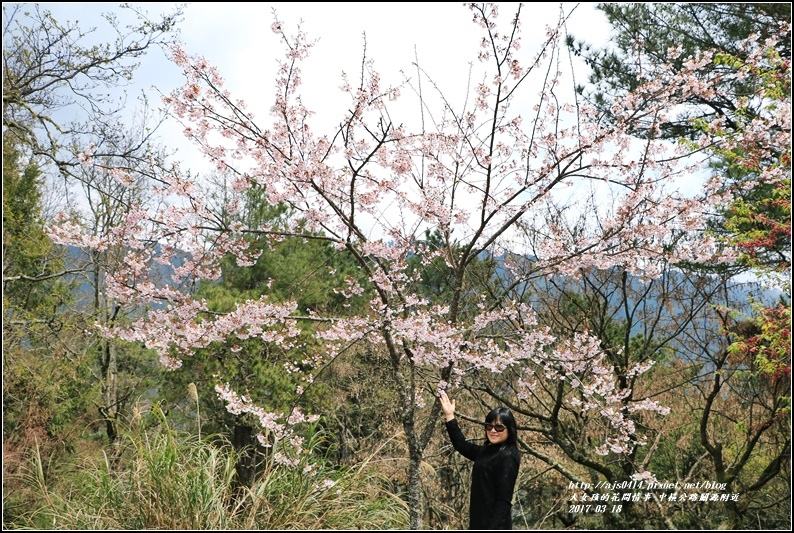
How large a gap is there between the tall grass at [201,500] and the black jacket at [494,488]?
1.15 metres

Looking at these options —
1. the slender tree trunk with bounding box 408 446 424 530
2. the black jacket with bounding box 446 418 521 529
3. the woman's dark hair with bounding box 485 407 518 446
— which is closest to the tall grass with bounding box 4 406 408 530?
the slender tree trunk with bounding box 408 446 424 530

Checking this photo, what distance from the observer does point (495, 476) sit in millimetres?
2746

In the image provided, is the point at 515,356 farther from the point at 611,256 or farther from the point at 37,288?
the point at 37,288

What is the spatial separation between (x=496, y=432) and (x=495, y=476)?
0.21 meters

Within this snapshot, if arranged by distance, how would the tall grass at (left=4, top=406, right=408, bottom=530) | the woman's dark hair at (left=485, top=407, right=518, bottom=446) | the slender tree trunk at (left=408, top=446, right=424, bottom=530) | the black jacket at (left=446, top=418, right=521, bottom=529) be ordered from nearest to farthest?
the black jacket at (left=446, top=418, right=521, bottom=529)
the woman's dark hair at (left=485, top=407, right=518, bottom=446)
the tall grass at (left=4, top=406, right=408, bottom=530)
the slender tree trunk at (left=408, top=446, right=424, bottom=530)

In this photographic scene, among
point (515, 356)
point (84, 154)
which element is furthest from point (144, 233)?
point (515, 356)

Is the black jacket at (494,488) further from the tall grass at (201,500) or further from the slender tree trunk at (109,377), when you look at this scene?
the slender tree trunk at (109,377)

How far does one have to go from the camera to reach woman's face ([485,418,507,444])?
2.85 meters

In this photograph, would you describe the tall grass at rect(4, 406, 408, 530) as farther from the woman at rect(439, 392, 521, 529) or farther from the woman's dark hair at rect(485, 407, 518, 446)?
the woman's dark hair at rect(485, 407, 518, 446)

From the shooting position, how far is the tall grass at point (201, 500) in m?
3.24

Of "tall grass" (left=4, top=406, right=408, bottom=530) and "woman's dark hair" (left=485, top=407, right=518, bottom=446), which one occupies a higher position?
"woman's dark hair" (left=485, top=407, right=518, bottom=446)

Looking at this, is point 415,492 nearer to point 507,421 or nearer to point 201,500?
point 507,421

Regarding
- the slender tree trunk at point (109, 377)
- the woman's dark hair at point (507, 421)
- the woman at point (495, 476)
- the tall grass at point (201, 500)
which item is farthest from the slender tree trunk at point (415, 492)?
the slender tree trunk at point (109, 377)

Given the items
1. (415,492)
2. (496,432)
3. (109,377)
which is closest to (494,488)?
(496,432)
